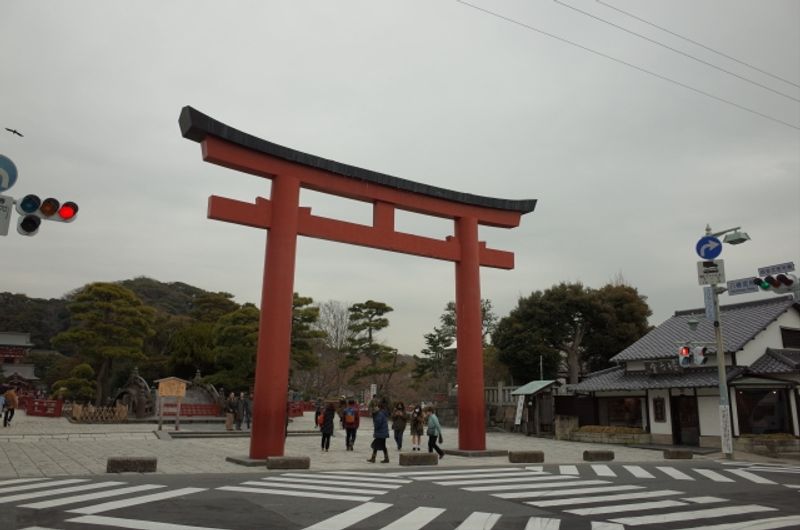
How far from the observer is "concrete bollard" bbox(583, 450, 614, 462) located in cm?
1561

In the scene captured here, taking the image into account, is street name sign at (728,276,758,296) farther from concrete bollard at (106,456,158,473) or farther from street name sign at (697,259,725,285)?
concrete bollard at (106,456,158,473)

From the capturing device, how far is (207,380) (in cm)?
3538

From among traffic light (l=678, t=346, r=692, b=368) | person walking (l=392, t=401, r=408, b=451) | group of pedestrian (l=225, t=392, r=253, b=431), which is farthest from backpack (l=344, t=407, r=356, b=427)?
traffic light (l=678, t=346, r=692, b=368)

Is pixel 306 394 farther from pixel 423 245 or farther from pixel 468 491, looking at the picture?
pixel 468 491

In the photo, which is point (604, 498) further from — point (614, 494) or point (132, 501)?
point (132, 501)

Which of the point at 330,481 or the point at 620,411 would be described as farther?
the point at 620,411

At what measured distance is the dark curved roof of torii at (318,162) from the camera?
1322cm

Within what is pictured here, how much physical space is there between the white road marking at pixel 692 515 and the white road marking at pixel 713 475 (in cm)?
361

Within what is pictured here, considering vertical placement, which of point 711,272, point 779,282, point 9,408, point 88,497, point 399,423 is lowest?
point 88,497

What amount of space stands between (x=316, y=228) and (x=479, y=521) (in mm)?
10005

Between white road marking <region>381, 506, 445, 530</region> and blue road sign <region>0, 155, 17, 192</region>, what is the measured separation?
6853 millimetres

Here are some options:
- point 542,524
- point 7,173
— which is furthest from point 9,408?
point 542,524

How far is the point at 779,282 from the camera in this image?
14.2 metres

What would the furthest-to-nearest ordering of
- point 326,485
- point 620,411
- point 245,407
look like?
point 245,407 < point 620,411 < point 326,485
